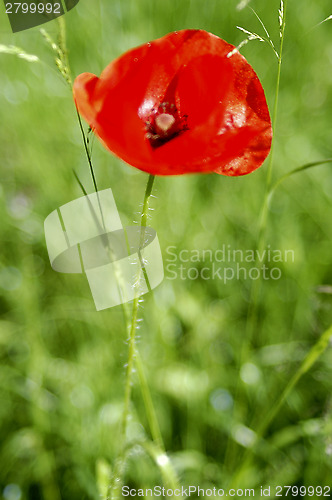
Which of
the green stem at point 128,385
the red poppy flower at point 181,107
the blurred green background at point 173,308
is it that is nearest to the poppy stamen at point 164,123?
the red poppy flower at point 181,107

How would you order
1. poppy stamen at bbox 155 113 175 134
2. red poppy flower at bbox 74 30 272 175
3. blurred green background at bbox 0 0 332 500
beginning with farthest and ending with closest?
blurred green background at bbox 0 0 332 500
poppy stamen at bbox 155 113 175 134
red poppy flower at bbox 74 30 272 175

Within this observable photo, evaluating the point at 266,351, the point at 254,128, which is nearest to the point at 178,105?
the point at 254,128

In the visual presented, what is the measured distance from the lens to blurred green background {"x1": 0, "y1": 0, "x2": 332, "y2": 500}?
116cm

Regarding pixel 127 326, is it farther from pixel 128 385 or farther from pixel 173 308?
pixel 173 308

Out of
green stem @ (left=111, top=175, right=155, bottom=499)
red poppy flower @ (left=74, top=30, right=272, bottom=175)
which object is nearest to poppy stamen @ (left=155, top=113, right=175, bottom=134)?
red poppy flower @ (left=74, top=30, right=272, bottom=175)

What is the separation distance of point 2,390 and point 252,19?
1.68 metres

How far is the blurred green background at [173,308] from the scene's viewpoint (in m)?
1.16

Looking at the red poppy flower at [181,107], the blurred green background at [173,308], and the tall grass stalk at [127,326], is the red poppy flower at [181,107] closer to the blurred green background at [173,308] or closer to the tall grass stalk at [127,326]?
the tall grass stalk at [127,326]

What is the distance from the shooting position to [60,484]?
3.80 ft

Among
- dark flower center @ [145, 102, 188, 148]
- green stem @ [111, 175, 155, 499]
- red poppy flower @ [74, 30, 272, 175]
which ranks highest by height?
red poppy flower @ [74, 30, 272, 175]

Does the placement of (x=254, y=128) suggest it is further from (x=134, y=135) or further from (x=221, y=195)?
(x=221, y=195)

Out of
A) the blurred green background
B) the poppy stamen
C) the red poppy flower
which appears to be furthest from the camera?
the blurred green background

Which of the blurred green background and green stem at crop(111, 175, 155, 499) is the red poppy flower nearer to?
green stem at crop(111, 175, 155, 499)

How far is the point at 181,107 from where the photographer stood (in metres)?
0.77
